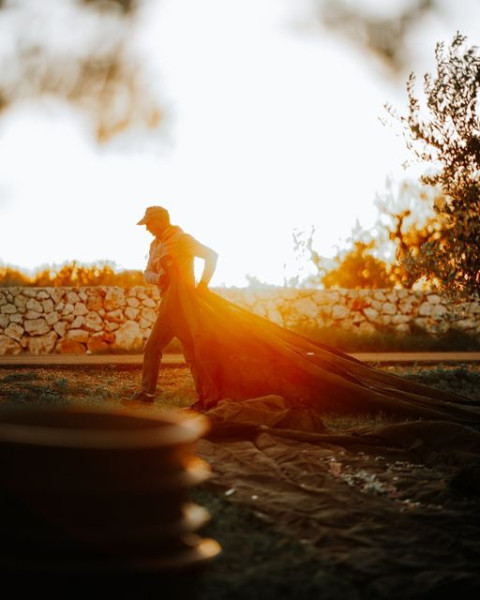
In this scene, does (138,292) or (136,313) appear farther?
(138,292)

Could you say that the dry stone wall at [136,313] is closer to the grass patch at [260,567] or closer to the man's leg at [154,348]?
the man's leg at [154,348]

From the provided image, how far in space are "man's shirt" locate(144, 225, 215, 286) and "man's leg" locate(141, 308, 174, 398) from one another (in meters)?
0.42

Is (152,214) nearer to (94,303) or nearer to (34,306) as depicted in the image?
(94,303)

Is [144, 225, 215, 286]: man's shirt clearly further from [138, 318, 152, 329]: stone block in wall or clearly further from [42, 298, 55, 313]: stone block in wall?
[42, 298, 55, 313]: stone block in wall

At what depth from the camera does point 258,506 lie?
3625mm

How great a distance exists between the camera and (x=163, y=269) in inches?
309

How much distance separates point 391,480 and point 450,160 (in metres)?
6.10

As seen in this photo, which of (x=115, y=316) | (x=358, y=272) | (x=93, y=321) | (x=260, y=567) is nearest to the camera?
(x=260, y=567)

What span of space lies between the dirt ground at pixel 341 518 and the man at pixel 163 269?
2.80m

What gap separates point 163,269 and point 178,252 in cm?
27

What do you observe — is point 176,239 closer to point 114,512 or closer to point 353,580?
point 353,580

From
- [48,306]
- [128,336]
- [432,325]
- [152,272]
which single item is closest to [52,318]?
[48,306]

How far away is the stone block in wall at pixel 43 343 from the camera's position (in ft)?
58.7

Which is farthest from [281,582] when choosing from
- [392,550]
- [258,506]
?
[258,506]
